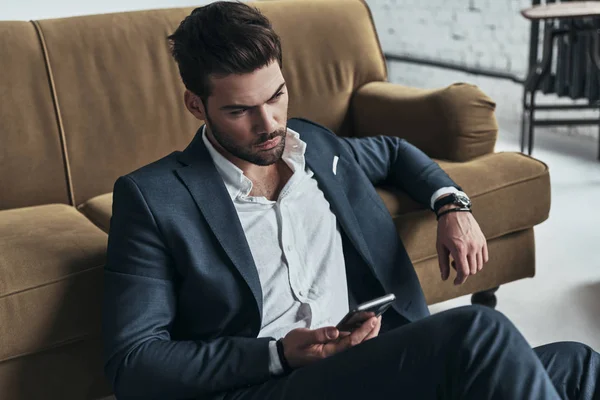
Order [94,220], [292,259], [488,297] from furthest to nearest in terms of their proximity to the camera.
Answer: [488,297]
[94,220]
[292,259]

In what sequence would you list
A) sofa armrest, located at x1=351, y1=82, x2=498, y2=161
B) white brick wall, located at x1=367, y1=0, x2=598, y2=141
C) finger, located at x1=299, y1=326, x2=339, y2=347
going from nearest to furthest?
finger, located at x1=299, y1=326, x2=339, y2=347 < sofa armrest, located at x1=351, y1=82, x2=498, y2=161 < white brick wall, located at x1=367, y1=0, x2=598, y2=141

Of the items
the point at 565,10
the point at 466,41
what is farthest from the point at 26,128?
the point at 466,41

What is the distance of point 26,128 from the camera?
2.19 meters

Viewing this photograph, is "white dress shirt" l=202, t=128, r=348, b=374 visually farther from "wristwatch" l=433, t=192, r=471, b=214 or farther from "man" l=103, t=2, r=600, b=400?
"wristwatch" l=433, t=192, r=471, b=214

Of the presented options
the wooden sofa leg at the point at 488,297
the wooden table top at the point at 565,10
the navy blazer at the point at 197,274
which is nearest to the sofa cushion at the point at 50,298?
the navy blazer at the point at 197,274

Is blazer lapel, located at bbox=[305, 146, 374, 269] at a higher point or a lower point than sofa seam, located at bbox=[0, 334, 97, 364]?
higher

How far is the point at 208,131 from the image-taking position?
155 centimetres

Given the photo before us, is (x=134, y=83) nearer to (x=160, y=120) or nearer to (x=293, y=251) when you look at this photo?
(x=160, y=120)

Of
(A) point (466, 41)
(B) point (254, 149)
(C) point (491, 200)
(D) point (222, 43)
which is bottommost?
(A) point (466, 41)

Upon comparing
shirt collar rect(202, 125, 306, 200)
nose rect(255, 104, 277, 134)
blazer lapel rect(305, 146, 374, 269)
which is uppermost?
nose rect(255, 104, 277, 134)

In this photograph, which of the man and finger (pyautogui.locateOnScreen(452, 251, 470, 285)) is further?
finger (pyautogui.locateOnScreen(452, 251, 470, 285))

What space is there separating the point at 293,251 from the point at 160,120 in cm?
96

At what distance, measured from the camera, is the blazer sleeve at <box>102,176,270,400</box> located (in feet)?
4.25

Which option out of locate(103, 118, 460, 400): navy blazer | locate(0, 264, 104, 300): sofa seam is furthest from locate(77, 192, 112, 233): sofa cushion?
locate(103, 118, 460, 400): navy blazer
